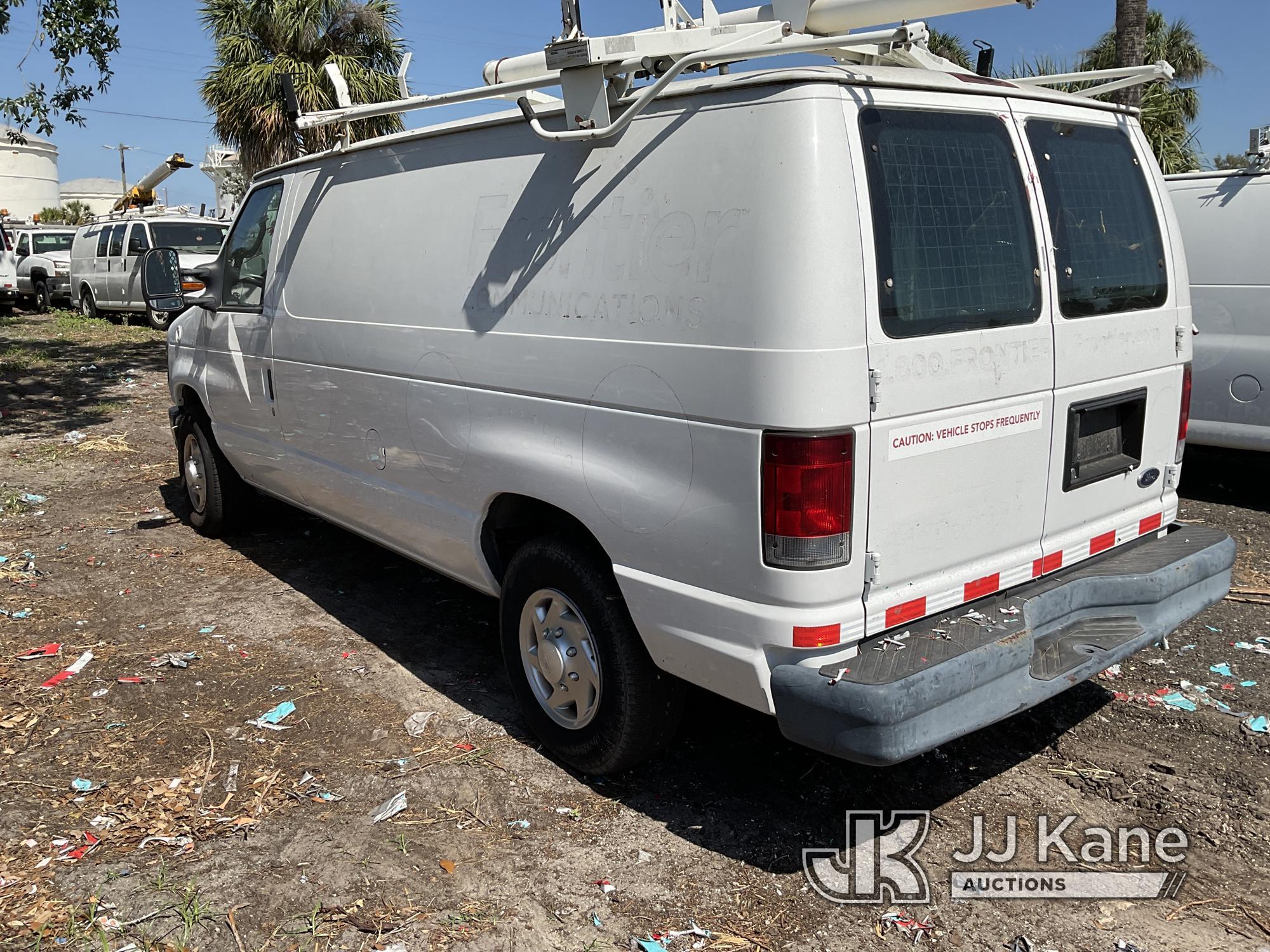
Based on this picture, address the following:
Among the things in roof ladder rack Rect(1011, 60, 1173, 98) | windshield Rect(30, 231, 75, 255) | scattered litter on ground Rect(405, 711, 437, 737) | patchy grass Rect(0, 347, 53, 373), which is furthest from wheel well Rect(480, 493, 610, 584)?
windshield Rect(30, 231, 75, 255)

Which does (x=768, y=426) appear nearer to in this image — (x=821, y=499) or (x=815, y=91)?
(x=821, y=499)

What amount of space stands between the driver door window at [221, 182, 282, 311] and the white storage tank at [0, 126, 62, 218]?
6988 cm

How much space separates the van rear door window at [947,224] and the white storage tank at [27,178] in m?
73.8

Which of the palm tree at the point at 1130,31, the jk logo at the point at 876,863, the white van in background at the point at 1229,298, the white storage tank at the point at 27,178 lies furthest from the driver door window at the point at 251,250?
the white storage tank at the point at 27,178

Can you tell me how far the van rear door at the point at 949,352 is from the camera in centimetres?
311

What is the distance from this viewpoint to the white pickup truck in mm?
24047

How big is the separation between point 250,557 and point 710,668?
4416 mm

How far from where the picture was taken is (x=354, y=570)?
652 centimetres

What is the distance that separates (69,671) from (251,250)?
2.39 metres

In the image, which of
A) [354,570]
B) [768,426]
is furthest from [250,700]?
[768,426]

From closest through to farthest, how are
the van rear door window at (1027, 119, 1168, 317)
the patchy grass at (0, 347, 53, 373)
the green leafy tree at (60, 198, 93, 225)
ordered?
the van rear door window at (1027, 119, 1168, 317)
the patchy grass at (0, 347, 53, 373)
the green leafy tree at (60, 198, 93, 225)

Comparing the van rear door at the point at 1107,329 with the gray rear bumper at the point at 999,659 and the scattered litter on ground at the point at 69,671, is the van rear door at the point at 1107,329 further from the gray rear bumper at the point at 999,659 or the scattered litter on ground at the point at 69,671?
the scattered litter on ground at the point at 69,671

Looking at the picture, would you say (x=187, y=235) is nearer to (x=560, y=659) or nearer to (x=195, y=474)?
(x=195, y=474)

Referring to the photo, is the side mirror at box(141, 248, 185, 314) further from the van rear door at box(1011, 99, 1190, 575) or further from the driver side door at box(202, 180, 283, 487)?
the van rear door at box(1011, 99, 1190, 575)
